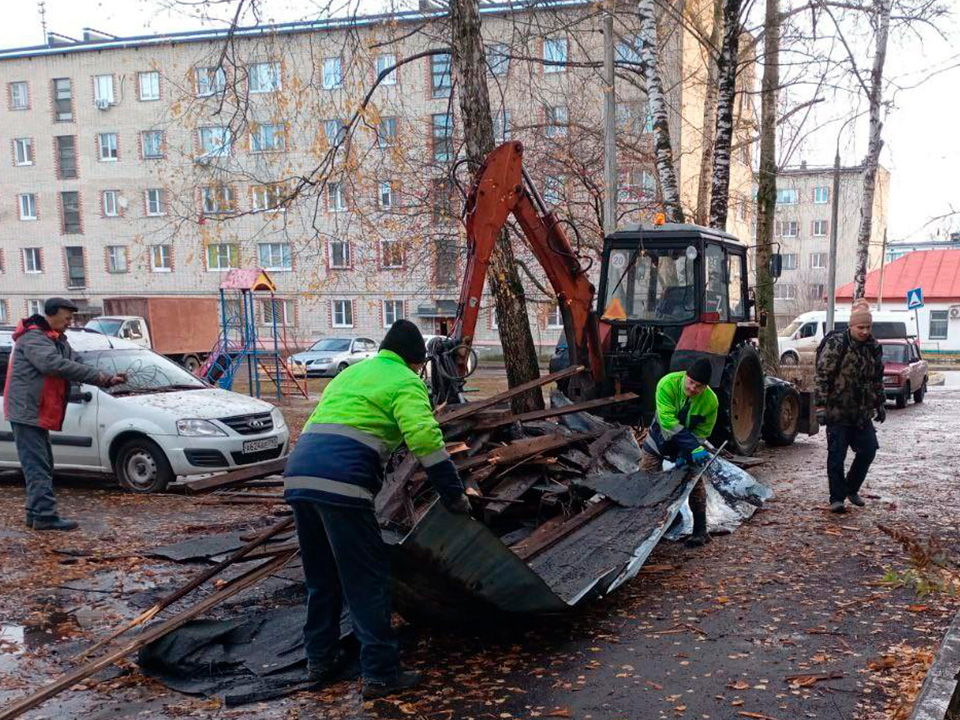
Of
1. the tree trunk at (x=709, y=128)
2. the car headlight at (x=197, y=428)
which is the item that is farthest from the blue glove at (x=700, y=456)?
the tree trunk at (x=709, y=128)

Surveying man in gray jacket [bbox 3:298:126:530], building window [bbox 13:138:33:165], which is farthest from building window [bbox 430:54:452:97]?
building window [bbox 13:138:33:165]

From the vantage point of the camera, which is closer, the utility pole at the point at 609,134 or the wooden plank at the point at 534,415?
the wooden plank at the point at 534,415

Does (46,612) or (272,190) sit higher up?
(272,190)

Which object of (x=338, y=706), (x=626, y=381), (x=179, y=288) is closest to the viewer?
(x=338, y=706)

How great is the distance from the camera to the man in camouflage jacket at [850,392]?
7711 mm

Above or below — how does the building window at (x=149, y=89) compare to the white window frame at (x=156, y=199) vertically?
above

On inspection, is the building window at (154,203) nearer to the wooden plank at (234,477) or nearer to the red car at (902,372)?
the red car at (902,372)

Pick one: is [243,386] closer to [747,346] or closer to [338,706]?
[747,346]

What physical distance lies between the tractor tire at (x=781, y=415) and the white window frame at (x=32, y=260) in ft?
142

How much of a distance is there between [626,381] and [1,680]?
745cm

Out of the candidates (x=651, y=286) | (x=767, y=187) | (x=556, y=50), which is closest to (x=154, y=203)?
(x=556, y=50)

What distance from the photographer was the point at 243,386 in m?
25.9

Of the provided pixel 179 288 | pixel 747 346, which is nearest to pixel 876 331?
pixel 747 346

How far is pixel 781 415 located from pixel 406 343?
29.7 feet
